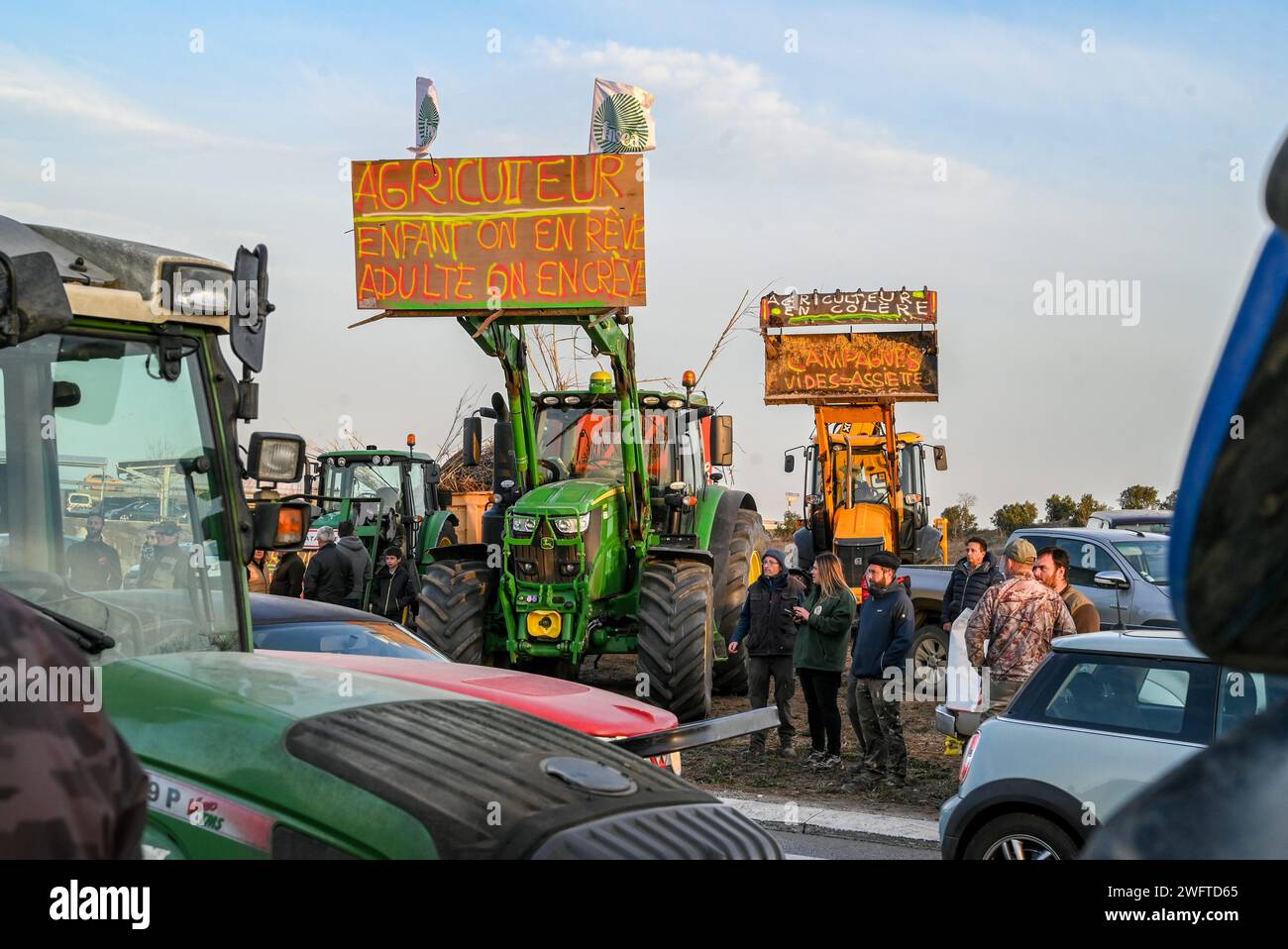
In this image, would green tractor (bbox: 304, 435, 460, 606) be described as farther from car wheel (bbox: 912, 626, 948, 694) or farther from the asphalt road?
the asphalt road

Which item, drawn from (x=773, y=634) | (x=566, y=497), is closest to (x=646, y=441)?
(x=566, y=497)

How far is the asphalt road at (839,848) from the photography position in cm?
806

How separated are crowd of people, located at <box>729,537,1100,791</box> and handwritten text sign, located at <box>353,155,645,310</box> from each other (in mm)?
3125

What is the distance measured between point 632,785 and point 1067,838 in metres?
3.78

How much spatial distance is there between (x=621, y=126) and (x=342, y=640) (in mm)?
4335

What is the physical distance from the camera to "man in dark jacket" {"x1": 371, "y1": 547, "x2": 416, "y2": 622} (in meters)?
14.8

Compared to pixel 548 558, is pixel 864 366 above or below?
above

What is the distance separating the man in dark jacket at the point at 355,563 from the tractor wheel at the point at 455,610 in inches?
99.1

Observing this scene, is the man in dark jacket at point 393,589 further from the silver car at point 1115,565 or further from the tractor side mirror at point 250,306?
the tractor side mirror at point 250,306

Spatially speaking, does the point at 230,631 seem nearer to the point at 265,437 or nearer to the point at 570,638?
the point at 265,437

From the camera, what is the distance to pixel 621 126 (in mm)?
9617

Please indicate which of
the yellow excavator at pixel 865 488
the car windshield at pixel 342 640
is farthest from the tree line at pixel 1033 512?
the car windshield at pixel 342 640

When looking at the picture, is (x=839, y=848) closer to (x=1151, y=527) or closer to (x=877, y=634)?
(x=877, y=634)
